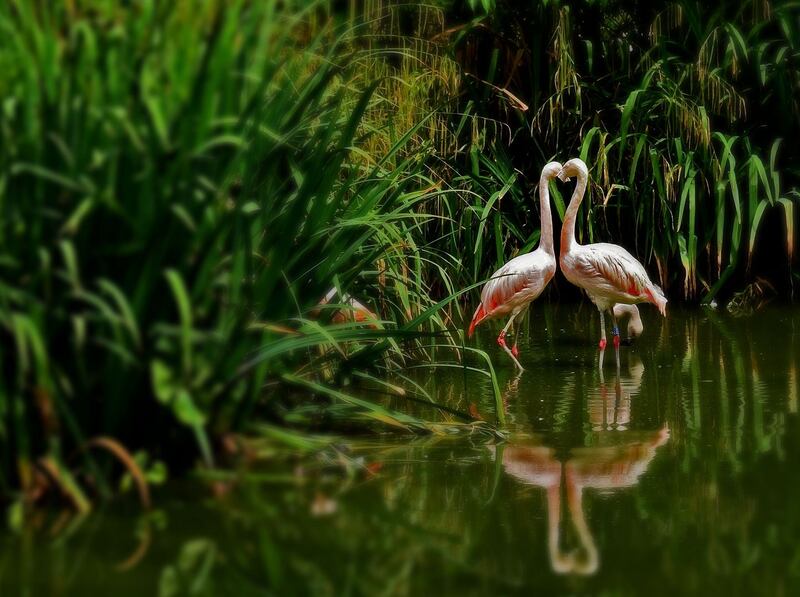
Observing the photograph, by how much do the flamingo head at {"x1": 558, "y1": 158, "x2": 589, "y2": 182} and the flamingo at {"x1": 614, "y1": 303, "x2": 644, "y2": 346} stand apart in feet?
2.33

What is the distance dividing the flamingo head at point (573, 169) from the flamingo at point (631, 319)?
0.71 meters

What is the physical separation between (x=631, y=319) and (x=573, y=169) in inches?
32.8

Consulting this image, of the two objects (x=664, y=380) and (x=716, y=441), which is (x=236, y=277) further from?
(x=664, y=380)

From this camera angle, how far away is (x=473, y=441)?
4.06 meters

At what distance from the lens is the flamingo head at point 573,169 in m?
6.61

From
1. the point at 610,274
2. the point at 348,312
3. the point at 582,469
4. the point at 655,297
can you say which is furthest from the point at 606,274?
the point at 582,469

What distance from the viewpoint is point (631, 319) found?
257 inches

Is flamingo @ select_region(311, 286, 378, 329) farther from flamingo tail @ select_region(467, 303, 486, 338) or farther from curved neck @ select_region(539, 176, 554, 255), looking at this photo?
curved neck @ select_region(539, 176, 554, 255)

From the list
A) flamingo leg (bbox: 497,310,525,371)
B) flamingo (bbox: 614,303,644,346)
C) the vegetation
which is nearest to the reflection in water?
the vegetation

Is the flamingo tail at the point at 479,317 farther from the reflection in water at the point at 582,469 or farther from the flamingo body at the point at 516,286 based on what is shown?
the reflection in water at the point at 582,469

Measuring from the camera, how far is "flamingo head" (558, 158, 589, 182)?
21.7 feet

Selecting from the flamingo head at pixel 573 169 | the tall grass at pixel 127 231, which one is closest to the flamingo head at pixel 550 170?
the flamingo head at pixel 573 169

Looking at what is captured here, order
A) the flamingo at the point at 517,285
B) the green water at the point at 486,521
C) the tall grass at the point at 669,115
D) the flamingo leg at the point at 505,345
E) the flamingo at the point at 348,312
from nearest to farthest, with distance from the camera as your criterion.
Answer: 1. the green water at the point at 486,521
2. the flamingo at the point at 348,312
3. the flamingo leg at the point at 505,345
4. the flamingo at the point at 517,285
5. the tall grass at the point at 669,115

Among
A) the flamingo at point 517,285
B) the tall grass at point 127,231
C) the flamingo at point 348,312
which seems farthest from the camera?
the flamingo at point 517,285
